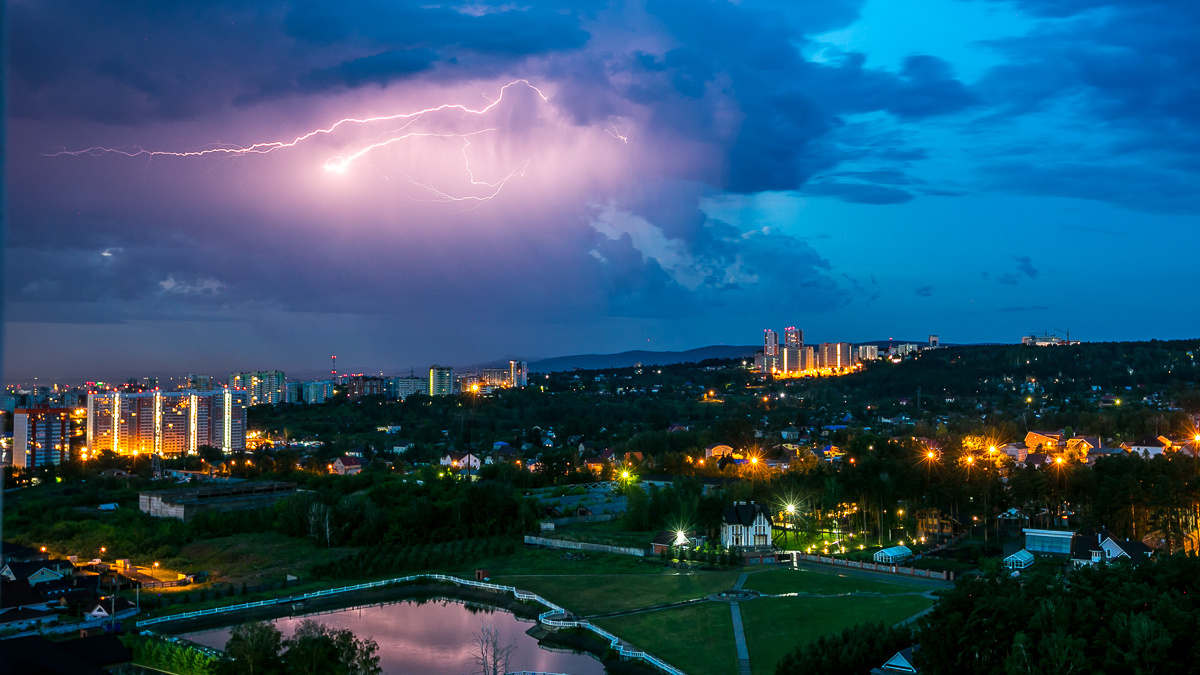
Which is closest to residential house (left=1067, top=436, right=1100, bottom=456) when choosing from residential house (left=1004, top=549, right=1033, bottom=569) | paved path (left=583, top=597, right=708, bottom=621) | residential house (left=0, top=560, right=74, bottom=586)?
residential house (left=1004, top=549, right=1033, bottom=569)

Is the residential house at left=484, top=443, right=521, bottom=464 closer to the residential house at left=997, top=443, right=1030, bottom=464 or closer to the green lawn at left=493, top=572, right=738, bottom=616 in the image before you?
the green lawn at left=493, top=572, right=738, bottom=616

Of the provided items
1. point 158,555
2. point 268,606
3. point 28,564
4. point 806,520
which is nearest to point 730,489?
point 806,520

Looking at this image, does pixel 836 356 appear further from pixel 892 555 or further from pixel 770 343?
pixel 892 555

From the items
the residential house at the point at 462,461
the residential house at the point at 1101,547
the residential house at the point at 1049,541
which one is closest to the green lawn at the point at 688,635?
the residential house at the point at 1101,547

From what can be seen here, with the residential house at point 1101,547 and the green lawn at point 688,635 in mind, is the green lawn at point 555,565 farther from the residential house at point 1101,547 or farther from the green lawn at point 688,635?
the residential house at point 1101,547

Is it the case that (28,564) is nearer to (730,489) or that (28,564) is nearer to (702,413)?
(730,489)
